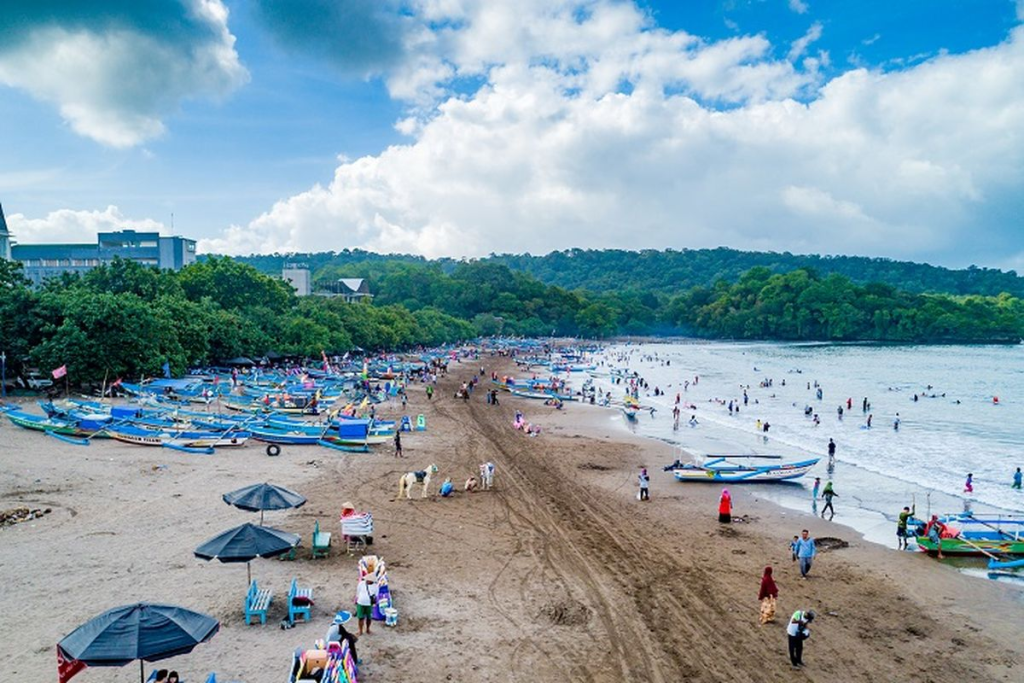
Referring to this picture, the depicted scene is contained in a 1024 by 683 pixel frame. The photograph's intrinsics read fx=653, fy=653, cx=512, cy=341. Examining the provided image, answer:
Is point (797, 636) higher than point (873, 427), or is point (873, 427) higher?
point (797, 636)

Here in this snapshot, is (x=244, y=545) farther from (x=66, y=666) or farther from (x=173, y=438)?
(x=173, y=438)

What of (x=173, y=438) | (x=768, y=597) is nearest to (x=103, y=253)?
(x=173, y=438)

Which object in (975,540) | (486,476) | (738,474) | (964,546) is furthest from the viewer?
(738,474)

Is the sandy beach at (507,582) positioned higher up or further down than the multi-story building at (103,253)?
further down

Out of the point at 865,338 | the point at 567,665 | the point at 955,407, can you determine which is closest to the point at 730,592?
the point at 567,665

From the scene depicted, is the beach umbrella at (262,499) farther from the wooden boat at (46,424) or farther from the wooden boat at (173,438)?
the wooden boat at (46,424)

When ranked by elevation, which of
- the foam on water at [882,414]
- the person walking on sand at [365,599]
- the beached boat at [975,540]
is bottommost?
the foam on water at [882,414]

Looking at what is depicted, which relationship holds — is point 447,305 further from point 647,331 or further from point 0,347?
point 0,347

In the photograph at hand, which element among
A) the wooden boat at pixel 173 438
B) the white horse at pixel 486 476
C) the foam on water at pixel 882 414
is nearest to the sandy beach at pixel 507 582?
the white horse at pixel 486 476
